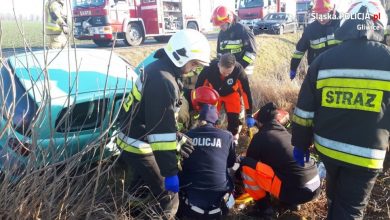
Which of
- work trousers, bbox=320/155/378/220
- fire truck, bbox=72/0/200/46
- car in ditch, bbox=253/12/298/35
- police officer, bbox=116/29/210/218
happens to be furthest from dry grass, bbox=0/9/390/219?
car in ditch, bbox=253/12/298/35

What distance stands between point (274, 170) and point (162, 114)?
1.32 m

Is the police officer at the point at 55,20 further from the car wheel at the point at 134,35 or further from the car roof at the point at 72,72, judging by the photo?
the car wheel at the point at 134,35

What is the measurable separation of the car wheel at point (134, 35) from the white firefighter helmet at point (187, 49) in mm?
9675

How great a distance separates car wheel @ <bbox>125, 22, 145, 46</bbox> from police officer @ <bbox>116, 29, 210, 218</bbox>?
961 centimetres

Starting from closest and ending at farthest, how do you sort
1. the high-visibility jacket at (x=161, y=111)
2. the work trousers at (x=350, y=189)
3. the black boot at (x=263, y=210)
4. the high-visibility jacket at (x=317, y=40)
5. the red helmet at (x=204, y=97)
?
the work trousers at (x=350, y=189), the high-visibility jacket at (x=161, y=111), the black boot at (x=263, y=210), the red helmet at (x=204, y=97), the high-visibility jacket at (x=317, y=40)

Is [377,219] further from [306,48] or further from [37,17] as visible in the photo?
[37,17]

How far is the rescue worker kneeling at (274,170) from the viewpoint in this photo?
3172 mm

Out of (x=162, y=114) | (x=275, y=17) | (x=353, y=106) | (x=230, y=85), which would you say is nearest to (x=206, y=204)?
(x=162, y=114)

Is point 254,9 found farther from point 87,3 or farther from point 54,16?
point 54,16

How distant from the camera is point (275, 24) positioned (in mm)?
17312

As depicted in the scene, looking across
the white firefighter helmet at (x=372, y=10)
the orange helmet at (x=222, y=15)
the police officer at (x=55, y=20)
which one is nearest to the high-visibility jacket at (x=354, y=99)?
the white firefighter helmet at (x=372, y=10)

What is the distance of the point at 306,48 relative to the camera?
5.53 m

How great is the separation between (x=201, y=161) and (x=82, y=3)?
10.3 m

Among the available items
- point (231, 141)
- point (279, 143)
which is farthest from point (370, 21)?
point (231, 141)
